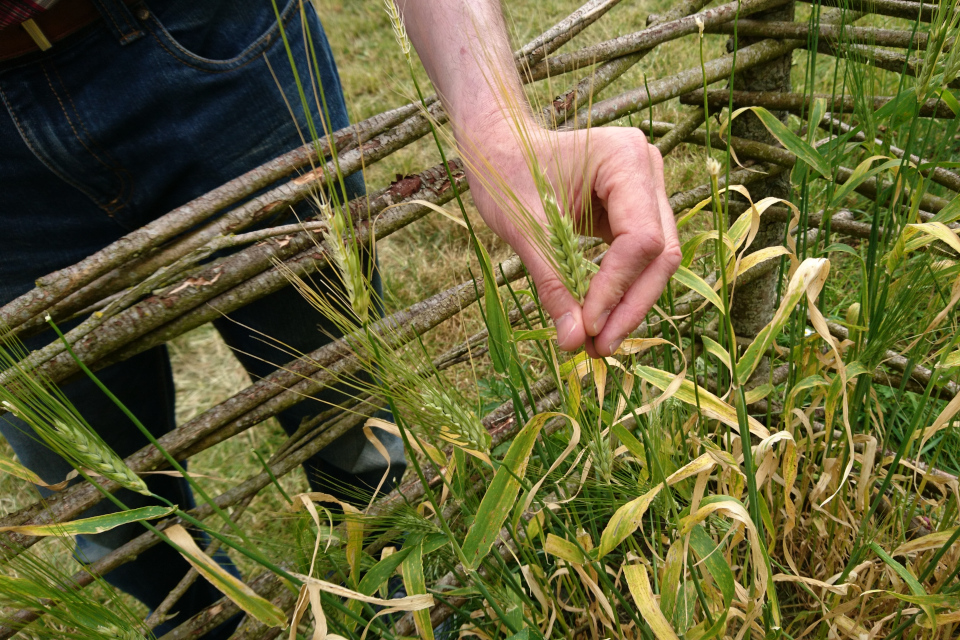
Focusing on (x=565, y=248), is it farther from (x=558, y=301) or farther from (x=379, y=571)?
(x=379, y=571)

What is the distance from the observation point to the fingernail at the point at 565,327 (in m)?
0.65

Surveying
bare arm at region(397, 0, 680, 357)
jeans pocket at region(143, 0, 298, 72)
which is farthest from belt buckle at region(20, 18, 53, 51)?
bare arm at region(397, 0, 680, 357)

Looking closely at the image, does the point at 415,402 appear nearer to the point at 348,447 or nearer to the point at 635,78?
the point at 348,447

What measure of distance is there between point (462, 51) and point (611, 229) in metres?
0.36

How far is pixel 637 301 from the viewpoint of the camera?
669 millimetres

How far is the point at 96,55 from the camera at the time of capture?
0.96 metres

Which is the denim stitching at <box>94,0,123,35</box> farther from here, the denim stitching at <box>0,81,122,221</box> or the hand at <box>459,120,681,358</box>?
the hand at <box>459,120,681,358</box>

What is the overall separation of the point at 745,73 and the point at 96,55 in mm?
1150

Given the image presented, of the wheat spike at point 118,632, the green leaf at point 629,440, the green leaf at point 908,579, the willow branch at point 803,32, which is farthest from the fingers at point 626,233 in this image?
the willow branch at point 803,32

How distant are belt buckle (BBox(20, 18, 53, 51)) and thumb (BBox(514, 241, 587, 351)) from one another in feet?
2.33

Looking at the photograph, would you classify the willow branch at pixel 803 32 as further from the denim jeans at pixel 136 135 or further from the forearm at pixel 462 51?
the denim jeans at pixel 136 135

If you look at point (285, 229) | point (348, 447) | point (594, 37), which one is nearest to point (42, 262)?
point (285, 229)

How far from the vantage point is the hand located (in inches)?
25.3

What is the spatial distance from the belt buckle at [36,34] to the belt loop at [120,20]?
0.08 metres
